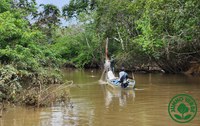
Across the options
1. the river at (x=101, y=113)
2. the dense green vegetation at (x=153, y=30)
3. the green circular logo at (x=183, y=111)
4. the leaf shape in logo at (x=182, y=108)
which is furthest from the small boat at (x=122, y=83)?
the leaf shape in logo at (x=182, y=108)

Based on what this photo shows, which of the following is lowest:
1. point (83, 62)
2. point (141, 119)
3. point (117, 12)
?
point (141, 119)

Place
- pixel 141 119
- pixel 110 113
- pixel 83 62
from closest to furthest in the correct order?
pixel 141 119 < pixel 110 113 < pixel 83 62

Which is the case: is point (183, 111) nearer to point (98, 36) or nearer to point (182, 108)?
point (182, 108)

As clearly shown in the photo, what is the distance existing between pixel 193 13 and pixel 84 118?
36.3 ft

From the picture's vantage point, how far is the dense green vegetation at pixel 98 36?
17.0 m

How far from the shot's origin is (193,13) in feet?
64.2

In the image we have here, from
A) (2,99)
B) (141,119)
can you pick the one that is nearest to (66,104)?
(2,99)

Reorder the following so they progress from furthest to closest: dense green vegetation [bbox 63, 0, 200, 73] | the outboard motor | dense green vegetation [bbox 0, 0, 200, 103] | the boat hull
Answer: dense green vegetation [bbox 63, 0, 200, 73]
the outboard motor
the boat hull
dense green vegetation [bbox 0, 0, 200, 103]

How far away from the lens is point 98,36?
39.2 meters

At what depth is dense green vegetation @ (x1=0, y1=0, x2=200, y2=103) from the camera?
55.8 ft

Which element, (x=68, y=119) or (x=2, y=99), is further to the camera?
(x=2, y=99)

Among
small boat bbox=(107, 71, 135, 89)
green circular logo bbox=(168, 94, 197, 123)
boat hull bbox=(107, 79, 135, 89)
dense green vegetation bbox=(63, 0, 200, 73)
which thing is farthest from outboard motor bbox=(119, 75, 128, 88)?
green circular logo bbox=(168, 94, 197, 123)

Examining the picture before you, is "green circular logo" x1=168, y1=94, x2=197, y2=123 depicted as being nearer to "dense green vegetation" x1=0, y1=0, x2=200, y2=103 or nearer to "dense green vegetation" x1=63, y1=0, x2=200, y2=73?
"dense green vegetation" x1=0, y1=0, x2=200, y2=103

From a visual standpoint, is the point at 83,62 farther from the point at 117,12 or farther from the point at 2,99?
the point at 2,99
